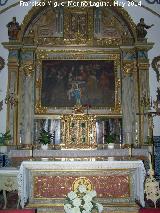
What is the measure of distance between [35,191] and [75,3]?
6.57 meters

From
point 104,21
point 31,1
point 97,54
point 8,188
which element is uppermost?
point 31,1

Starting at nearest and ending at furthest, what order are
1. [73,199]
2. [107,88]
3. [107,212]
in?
[73,199]
[107,212]
[107,88]

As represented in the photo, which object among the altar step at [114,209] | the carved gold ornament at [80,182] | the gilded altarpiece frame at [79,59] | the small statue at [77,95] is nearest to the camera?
the altar step at [114,209]

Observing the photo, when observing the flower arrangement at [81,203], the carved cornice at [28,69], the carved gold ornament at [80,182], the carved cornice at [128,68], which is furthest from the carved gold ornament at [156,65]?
the flower arrangement at [81,203]

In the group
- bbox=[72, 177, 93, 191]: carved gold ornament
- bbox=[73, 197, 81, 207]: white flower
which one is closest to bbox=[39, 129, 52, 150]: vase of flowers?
bbox=[72, 177, 93, 191]: carved gold ornament

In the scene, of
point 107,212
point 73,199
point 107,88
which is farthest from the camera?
point 107,88

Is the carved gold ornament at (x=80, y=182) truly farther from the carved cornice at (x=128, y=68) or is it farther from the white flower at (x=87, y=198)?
the carved cornice at (x=128, y=68)

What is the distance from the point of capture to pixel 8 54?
34.5 feet

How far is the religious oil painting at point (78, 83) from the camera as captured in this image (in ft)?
33.7

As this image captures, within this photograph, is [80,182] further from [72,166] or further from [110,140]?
[110,140]

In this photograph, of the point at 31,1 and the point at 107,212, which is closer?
the point at 107,212

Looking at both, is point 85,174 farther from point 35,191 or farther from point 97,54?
point 97,54

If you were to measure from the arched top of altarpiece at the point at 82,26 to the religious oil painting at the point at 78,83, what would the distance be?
2.27 feet

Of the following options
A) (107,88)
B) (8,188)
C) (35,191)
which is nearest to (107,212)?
(35,191)
